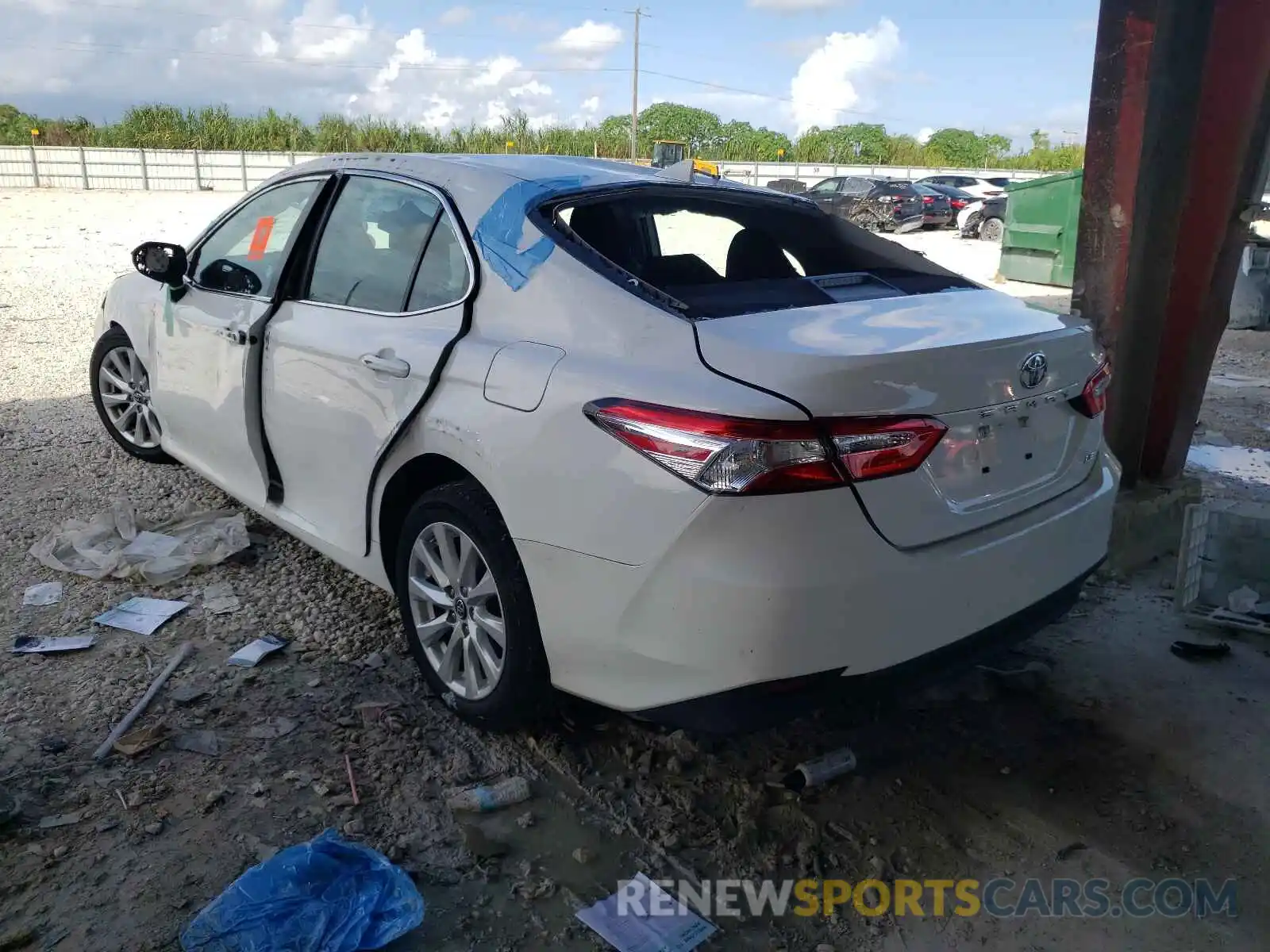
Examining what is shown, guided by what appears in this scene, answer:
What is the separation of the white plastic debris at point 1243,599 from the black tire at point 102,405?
5049mm

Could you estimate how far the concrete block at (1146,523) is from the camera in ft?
14.3

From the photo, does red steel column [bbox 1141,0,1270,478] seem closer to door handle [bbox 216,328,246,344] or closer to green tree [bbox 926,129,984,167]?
door handle [bbox 216,328,246,344]

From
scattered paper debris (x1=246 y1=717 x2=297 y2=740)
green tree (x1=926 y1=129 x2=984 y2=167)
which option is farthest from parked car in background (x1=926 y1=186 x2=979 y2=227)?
green tree (x1=926 y1=129 x2=984 y2=167)

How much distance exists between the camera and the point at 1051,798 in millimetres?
2803

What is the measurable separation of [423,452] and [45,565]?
2321mm

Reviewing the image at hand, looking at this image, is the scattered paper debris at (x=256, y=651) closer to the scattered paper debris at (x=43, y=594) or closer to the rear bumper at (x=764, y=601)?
the scattered paper debris at (x=43, y=594)

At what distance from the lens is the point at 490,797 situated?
2.72 metres

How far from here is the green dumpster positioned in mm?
14523

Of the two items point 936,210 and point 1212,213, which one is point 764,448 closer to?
point 1212,213

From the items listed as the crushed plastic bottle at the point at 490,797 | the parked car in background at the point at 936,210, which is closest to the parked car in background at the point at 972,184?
the parked car in background at the point at 936,210

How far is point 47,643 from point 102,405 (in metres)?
2.33

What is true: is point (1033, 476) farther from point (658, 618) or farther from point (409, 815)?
point (409, 815)

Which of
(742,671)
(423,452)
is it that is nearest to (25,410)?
(423,452)

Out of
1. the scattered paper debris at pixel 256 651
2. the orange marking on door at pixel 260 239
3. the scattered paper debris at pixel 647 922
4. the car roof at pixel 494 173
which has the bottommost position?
the scattered paper debris at pixel 647 922
